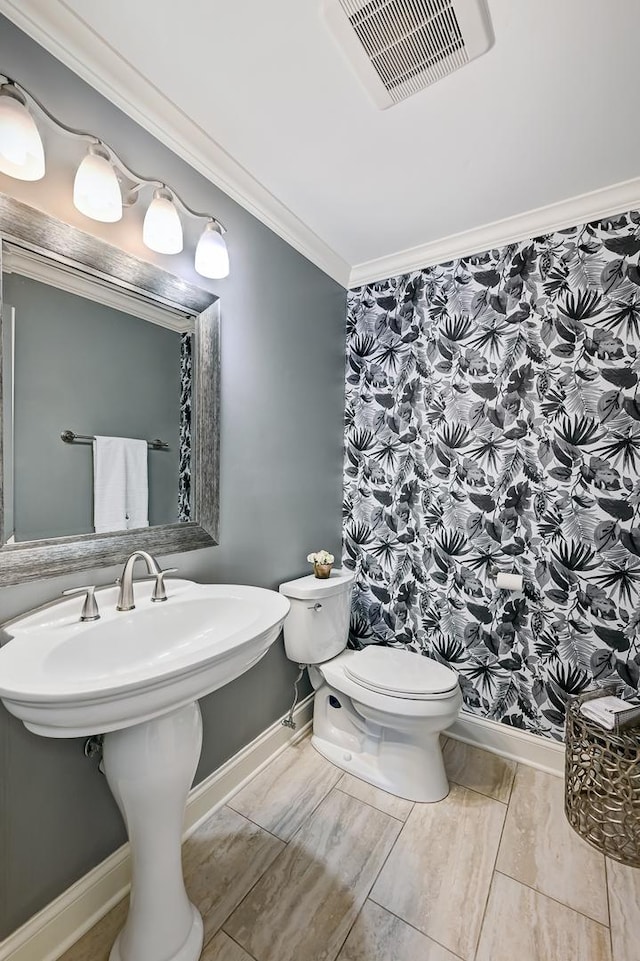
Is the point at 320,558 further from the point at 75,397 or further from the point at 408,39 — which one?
the point at 408,39

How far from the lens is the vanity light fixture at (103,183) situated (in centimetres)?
90

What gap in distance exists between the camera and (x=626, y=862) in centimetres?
133

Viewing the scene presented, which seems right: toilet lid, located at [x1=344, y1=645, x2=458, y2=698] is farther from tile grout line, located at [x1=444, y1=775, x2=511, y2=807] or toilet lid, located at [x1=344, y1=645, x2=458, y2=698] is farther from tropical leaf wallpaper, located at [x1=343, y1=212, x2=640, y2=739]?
→ tile grout line, located at [x1=444, y1=775, x2=511, y2=807]

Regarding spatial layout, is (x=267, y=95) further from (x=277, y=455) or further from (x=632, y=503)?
(x=632, y=503)

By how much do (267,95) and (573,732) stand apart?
2.32m

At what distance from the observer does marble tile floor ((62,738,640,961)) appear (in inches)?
43.0

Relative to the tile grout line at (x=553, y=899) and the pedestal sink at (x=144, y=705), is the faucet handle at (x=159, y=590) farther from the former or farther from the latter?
the tile grout line at (x=553, y=899)

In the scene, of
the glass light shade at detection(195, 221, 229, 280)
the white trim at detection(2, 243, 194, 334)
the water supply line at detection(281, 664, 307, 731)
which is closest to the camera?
the white trim at detection(2, 243, 194, 334)

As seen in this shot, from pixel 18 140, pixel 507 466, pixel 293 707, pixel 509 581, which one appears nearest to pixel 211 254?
pixel 18 140

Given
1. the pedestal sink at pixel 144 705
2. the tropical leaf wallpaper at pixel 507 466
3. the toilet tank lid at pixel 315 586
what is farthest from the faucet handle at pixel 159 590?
the tropical leaf wallpaper at pixel 507 466

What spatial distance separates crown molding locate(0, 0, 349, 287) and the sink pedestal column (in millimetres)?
1648

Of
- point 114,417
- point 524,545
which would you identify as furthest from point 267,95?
point 524,545

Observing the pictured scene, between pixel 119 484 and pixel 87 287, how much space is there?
0.56 metres

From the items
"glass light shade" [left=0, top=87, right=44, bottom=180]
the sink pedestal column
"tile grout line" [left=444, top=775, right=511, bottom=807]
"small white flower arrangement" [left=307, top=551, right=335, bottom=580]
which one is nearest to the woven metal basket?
"tile grout line" [left=444, top=775, right=511, bottom=807]
